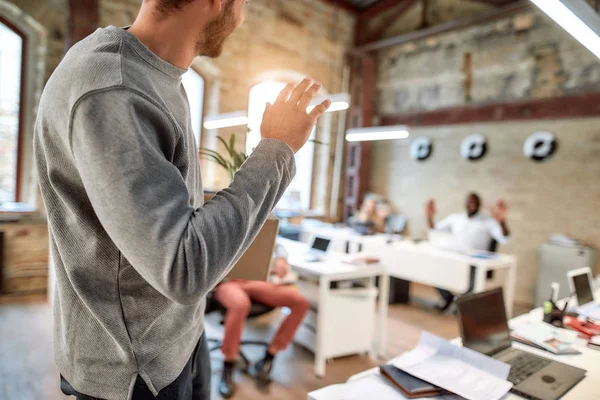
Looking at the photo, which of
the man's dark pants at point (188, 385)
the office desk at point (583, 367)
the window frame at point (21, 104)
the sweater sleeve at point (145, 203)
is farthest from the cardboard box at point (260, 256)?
the window frame at point (21, 104)

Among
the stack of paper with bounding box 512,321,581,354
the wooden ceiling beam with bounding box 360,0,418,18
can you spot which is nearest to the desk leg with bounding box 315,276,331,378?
the stack of paper with bounding box 512,321,581,354

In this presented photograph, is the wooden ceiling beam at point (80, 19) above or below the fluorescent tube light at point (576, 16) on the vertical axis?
above

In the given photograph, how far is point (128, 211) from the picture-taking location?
22.0 inches

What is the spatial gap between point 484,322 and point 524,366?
0.69 feet

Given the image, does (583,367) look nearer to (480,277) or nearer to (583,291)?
(583,291)

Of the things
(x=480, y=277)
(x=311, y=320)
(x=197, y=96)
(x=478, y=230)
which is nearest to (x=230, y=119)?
(x=197, y=96)

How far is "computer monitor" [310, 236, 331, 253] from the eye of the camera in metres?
4.09

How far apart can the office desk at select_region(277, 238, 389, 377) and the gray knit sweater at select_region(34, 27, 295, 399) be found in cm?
252

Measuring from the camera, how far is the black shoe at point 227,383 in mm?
2809

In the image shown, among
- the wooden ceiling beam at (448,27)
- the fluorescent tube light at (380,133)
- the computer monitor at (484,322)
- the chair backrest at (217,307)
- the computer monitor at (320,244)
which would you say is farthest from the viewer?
the wooden ceiling beam at (448,27)

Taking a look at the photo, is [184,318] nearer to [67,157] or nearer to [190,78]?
[67,157]

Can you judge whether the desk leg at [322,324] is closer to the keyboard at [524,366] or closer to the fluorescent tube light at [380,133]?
the keyboard at [524,366]

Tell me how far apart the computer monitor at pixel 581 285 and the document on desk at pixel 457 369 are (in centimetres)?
158

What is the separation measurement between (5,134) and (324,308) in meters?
4.25
